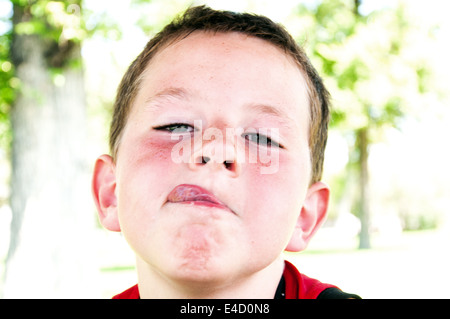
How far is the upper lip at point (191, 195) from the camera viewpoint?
4.58ft

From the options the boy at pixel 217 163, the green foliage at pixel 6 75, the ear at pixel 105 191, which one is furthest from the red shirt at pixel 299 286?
the green foliage at pixel 6 75

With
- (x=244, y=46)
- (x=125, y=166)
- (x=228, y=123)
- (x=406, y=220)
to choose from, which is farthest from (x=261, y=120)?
(x=406, y=220)

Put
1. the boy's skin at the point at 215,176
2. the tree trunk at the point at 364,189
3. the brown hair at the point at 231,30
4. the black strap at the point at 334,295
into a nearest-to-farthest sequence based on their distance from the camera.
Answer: the boy's skin at the point at 215,176 → the black strap at the point at 334,295 → the brown hair at the point at 231,30 → the tree trunk at the point at 364,189

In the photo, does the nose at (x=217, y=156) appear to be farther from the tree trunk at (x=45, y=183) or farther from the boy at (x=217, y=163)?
the tree trunk at (x=45, y=183)

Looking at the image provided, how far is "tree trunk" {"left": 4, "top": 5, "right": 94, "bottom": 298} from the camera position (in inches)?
217

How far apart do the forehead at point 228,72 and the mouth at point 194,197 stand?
35 centimetres

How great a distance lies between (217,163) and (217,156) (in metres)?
0.02

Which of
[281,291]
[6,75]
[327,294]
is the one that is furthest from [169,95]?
[6,75]

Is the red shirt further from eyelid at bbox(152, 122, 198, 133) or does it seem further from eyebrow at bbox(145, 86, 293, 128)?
eyelid at bbox(152, 122, 198, 133)

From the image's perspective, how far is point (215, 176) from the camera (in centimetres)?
142

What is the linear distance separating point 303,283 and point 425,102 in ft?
46.7

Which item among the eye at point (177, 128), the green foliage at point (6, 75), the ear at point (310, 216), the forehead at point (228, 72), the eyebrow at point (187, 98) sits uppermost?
the green foliage at point (6, 75)

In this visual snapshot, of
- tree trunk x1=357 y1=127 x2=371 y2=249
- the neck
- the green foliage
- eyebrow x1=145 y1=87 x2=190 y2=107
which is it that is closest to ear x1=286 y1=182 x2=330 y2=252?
the neck

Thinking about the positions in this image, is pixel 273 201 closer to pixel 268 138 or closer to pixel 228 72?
pixel 268 138
